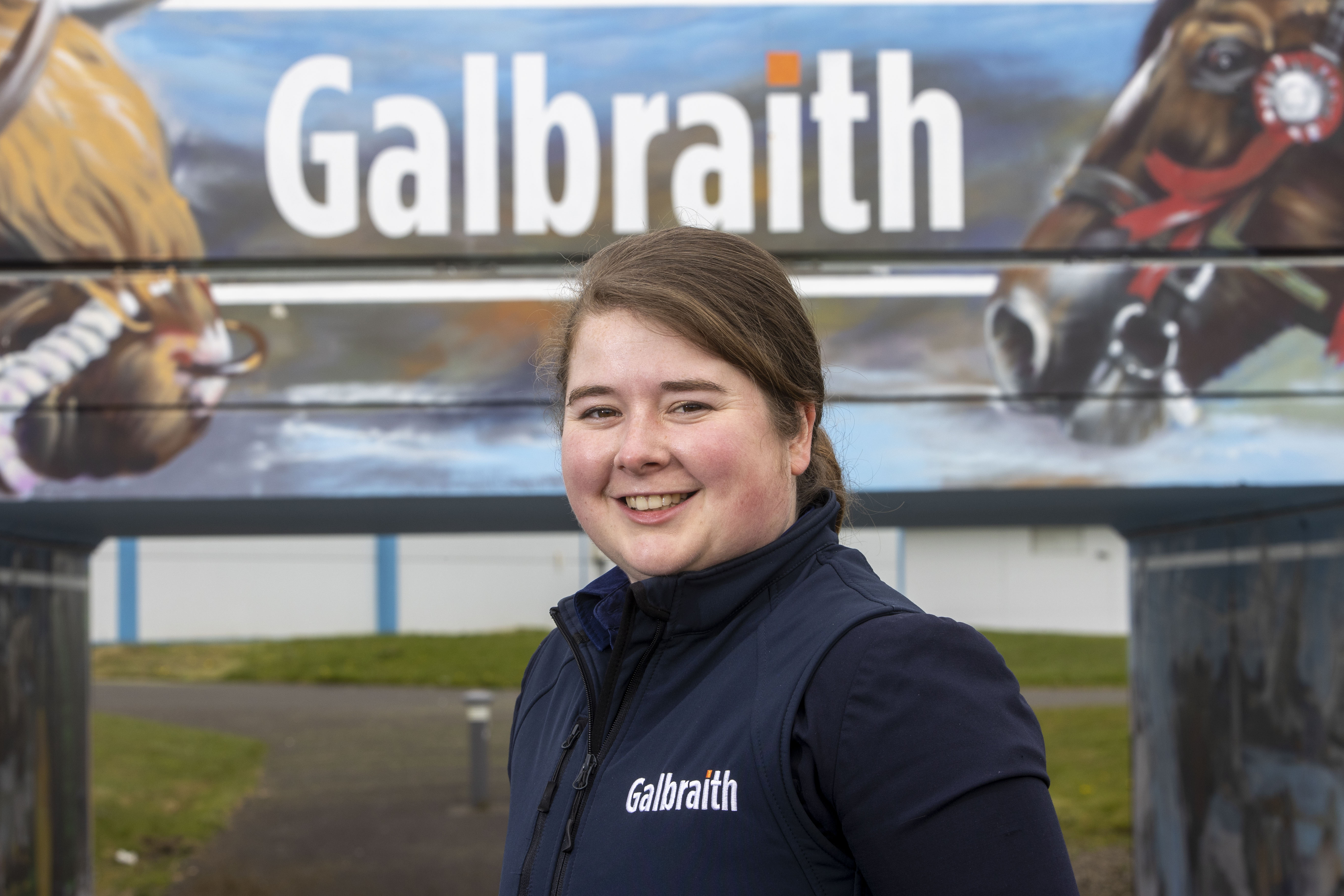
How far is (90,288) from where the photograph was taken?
203 inches

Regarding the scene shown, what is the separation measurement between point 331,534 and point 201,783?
4.78m

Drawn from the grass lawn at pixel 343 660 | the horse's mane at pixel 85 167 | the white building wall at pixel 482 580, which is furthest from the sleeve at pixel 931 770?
the white building wall at pixel 482 580

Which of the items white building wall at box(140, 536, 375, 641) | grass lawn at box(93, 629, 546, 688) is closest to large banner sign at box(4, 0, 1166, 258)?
grass lawn at box(93, 629, 546, 688)

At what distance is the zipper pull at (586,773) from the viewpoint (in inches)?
60.4

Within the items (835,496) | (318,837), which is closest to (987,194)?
(835,496)

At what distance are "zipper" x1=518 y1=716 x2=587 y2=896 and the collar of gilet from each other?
197 millimetres

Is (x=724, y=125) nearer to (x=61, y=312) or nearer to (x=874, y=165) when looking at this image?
(x=874, y=165)

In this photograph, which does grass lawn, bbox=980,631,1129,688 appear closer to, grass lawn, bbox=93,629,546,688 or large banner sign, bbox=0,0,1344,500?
grass lawn, bbox=93,629,546,688

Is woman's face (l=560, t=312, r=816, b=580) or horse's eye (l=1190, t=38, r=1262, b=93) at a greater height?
horse's eye (l=1190, t=38, r=1262, b=93)

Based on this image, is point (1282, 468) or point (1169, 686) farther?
point (1169, 686)

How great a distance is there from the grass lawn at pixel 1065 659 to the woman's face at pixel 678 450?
1487cm

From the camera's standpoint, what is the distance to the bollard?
33.4ft

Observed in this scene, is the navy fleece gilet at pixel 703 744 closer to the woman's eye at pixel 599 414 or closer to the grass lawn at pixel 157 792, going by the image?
the woman's eye at pixel 599 414

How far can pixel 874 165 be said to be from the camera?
5363 millimetres
